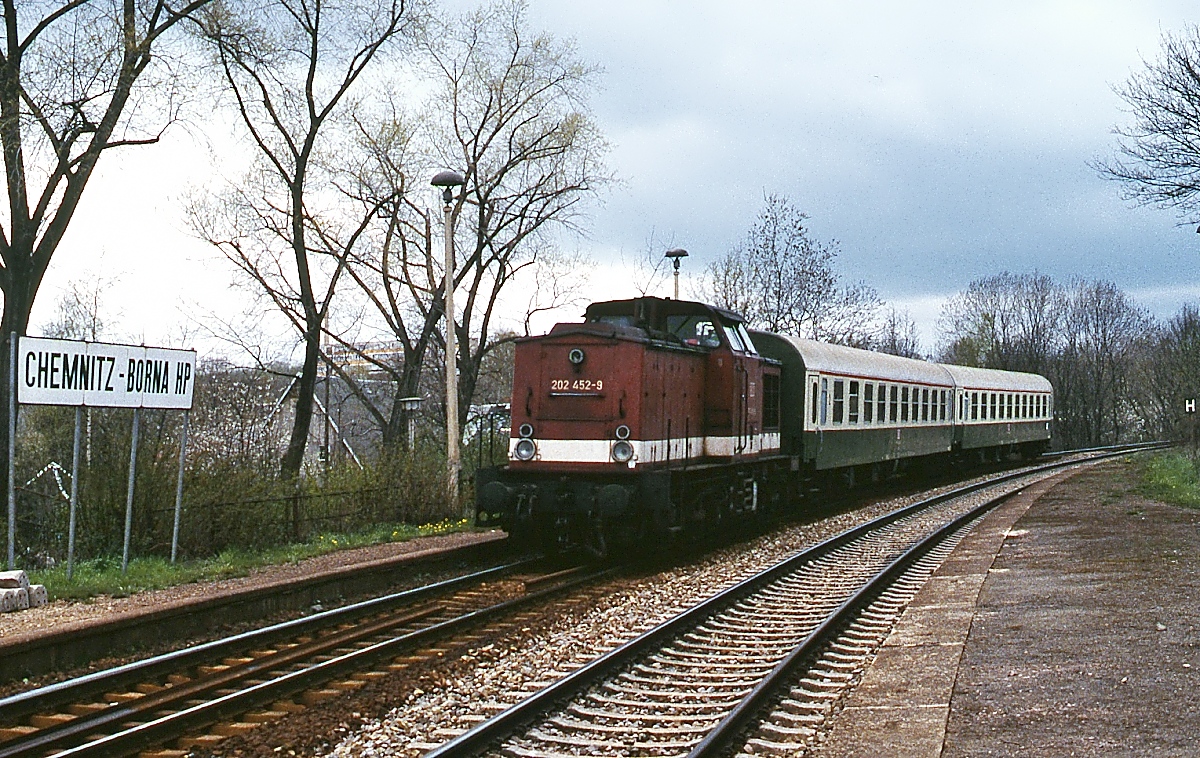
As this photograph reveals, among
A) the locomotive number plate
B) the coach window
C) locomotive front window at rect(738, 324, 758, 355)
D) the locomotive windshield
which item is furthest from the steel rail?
the coach window

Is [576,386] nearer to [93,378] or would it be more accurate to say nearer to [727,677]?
[93,378]

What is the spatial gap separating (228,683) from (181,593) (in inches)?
159

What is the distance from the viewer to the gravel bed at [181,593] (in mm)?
9938

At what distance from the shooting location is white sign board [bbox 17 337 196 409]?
11445mm

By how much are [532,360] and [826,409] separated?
8.74 m

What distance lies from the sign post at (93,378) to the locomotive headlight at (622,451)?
5.12 m

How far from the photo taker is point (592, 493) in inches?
542

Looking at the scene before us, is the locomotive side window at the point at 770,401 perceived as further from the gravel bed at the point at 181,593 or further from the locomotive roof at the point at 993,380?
the locomotive roof at the point at 993,380

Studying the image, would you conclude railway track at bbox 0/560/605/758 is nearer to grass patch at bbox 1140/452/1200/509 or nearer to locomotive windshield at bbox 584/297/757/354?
locomotive windshield at bbox 584/297/757/354

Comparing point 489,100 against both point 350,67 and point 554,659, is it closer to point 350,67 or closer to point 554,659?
point 350,67

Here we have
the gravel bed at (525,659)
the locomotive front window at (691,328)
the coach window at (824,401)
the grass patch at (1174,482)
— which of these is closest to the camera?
the gravel bed at (525,659)

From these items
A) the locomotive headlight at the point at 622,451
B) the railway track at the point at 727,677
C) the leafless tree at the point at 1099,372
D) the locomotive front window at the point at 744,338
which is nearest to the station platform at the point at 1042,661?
the railway track at the point at 727,677

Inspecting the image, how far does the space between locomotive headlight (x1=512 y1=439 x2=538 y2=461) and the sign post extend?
402 centimetres

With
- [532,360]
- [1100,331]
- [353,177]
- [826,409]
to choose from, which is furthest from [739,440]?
[1100,331]
